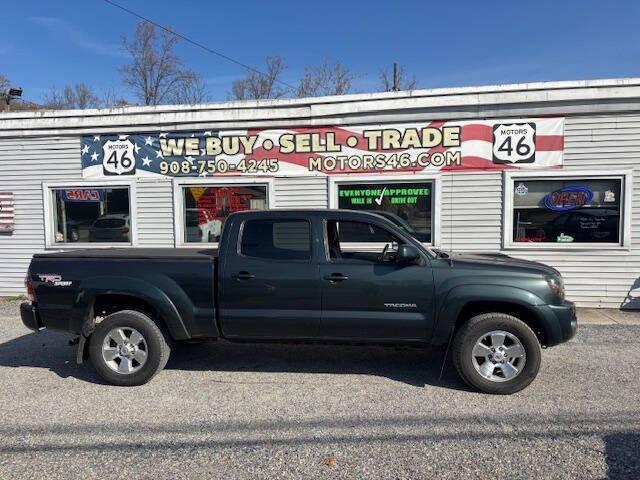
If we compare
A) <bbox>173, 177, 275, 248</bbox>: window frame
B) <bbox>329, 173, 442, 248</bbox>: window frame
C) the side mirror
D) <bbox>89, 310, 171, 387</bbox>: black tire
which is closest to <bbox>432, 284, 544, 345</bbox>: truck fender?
the side mirror

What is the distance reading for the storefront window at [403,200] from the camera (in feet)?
29.6

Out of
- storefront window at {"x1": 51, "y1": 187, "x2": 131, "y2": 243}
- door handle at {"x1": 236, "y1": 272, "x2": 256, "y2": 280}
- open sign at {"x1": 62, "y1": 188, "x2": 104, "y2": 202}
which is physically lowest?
door handle at {"x1": 236, "y1": 272, "x2": 256, "y2": 280}

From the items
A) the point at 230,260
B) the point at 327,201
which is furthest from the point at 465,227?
the point at 230,260

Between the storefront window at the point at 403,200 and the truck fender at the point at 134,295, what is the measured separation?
496cm

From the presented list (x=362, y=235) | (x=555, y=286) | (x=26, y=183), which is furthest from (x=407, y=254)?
(x=26, y=183)

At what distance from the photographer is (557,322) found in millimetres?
4590

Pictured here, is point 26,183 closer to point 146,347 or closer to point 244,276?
point 146,347

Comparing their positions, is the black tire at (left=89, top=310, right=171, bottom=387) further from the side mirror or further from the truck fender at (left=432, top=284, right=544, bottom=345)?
the truck fender at (left=432, top=284, right=544, bottom=345)

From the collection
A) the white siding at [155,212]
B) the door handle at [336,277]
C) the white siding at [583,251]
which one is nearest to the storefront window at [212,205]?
the white siding at [155,212]

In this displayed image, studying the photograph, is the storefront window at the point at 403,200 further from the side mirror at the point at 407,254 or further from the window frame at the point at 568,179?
the side mirror at the point at 407,254

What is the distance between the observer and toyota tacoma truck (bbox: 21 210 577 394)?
4617mm

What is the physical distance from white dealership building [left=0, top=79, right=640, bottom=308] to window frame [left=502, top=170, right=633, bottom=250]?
0.02 meters

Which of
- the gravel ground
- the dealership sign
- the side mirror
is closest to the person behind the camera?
the gravel ground

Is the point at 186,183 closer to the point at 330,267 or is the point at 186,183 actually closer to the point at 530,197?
the point at 330,267
